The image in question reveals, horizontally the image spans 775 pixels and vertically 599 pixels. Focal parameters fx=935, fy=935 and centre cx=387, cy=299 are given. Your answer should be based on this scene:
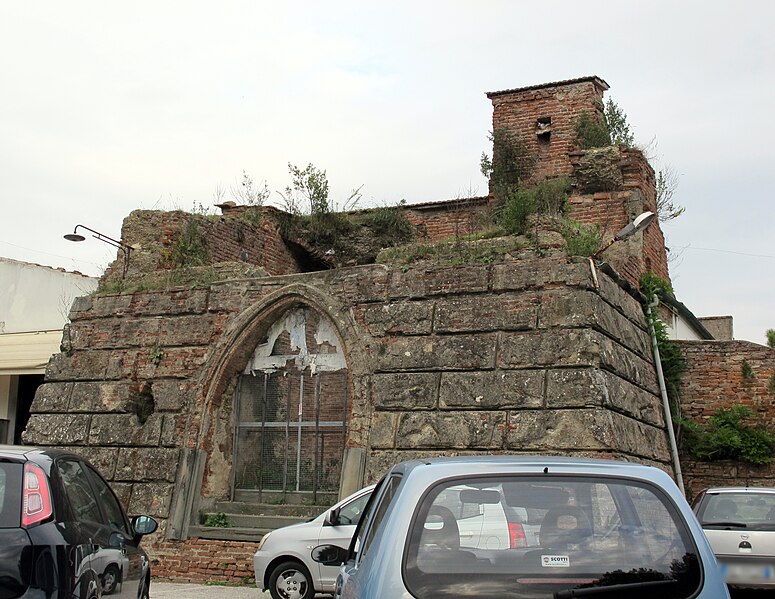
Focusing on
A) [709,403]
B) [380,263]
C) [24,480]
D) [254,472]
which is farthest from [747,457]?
[24,480]

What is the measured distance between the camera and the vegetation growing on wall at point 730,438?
14617mm

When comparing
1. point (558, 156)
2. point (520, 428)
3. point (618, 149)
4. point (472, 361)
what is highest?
point (558, 156)

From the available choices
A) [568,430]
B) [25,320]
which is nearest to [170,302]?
[568,430]

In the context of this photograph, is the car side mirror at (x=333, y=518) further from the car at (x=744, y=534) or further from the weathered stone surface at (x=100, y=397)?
the weathered stone surface at (x=100, y=397)

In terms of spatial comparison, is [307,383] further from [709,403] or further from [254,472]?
[709,403]

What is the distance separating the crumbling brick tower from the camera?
48.6ft

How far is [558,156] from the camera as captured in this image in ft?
62.5

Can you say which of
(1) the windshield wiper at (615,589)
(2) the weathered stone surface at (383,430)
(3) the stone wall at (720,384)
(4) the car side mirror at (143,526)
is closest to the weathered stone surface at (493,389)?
(2) the weathered stone surface at (383,430)

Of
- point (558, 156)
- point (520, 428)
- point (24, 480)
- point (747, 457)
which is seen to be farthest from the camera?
point (558, 156)

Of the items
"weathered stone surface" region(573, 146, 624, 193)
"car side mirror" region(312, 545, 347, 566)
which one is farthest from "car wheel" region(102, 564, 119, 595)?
"weathered stone surface" region(573, 146, 624, 193)

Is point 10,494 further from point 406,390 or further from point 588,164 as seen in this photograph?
point 588,164

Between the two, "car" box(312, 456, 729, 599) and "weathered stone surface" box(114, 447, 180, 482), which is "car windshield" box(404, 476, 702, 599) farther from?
"weathered stone surface" box(114, 447, 180, 482)

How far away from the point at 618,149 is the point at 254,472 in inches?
301

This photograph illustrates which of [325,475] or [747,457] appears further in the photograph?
[747,457]
